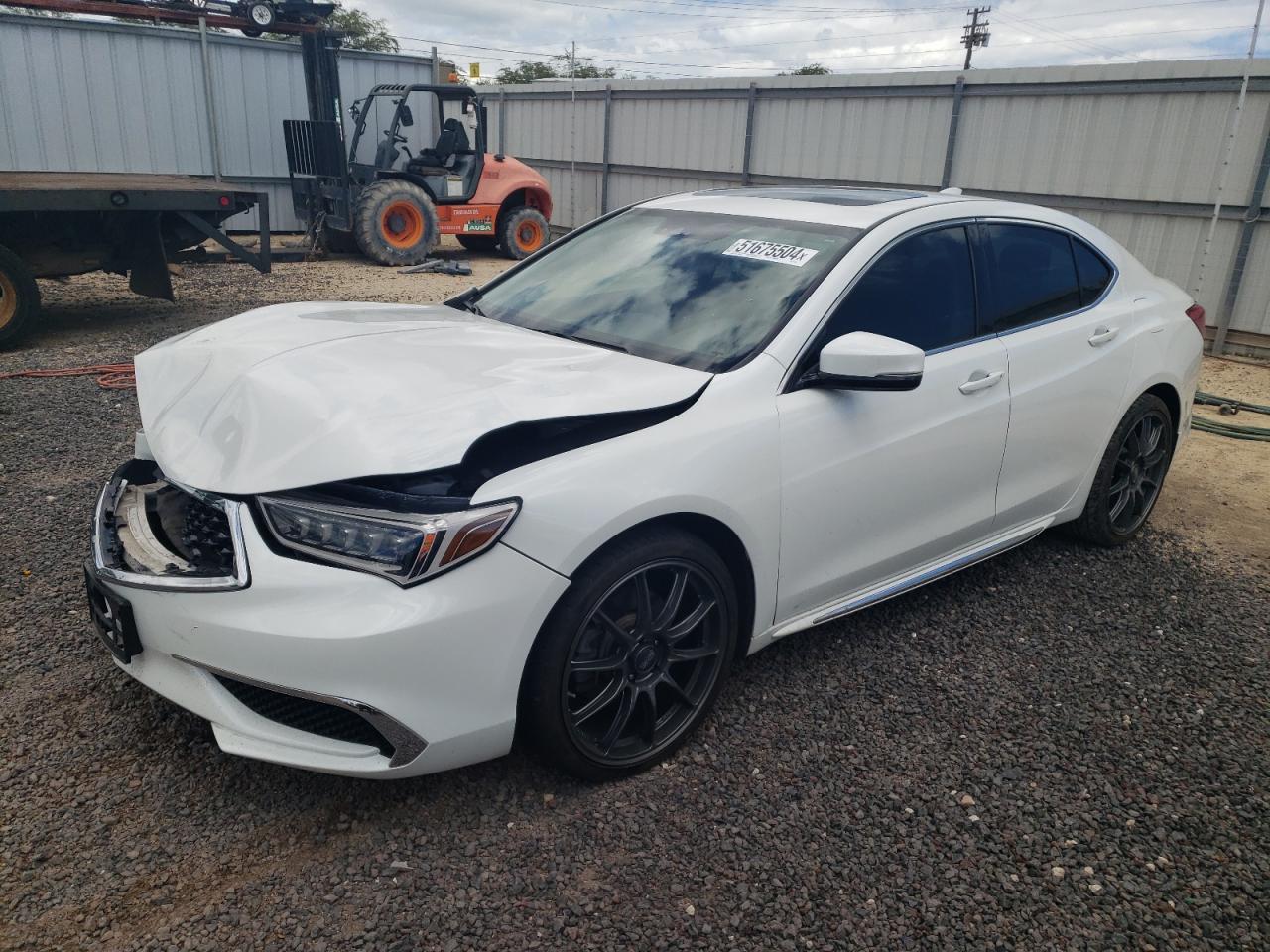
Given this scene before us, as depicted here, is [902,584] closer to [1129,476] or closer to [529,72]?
[1129,476]

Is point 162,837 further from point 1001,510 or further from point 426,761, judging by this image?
point 1001,510

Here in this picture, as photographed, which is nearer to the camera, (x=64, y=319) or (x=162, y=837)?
(x=162, y=837)

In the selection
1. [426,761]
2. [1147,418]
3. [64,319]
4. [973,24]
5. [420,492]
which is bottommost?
[64,319]

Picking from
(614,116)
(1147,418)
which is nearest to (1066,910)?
(1147,418)

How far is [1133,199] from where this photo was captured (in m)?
10.2

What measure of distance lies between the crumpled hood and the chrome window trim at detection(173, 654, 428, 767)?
452 mm

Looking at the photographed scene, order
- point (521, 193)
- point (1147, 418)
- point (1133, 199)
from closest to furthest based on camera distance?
point (1147, 418) → point (1133, 199) → point (521, 193)

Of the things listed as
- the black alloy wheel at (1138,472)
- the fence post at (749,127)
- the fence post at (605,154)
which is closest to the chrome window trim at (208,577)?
the black alloy wheel at (1138,472)

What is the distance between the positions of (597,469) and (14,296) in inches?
293

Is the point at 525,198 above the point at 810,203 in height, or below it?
below

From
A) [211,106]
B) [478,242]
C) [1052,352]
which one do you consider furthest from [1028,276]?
[211,106]

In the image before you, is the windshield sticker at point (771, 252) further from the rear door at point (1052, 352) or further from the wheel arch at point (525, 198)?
the wheel arch at point (525, 198)

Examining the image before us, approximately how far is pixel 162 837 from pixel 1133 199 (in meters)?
10.9

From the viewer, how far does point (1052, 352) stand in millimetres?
3752
